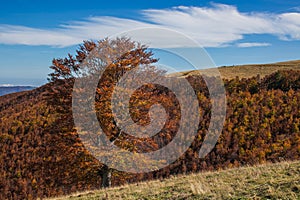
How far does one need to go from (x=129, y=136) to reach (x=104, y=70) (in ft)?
13.7

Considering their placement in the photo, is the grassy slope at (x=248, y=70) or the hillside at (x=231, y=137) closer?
the hillside at (x=231, y=137)

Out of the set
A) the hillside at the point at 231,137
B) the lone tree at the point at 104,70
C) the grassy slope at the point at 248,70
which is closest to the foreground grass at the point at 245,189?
the lone tree at the point at 104,70

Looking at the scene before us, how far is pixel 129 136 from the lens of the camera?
18.2 meters

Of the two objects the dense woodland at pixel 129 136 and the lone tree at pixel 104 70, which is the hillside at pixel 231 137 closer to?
the dense woodland at pixel 129 136

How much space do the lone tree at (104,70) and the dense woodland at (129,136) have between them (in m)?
0.06

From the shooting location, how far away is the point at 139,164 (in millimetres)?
18406

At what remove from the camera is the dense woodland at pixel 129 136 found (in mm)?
18000

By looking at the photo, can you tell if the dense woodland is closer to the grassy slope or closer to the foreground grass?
the grassy slope

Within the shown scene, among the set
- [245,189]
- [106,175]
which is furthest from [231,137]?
[245,189]

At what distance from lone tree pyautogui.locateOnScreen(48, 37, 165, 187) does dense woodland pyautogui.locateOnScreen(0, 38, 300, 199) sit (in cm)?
6

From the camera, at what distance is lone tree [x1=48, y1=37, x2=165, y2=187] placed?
17109mm

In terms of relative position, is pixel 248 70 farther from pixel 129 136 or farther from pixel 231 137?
pixel 129 136

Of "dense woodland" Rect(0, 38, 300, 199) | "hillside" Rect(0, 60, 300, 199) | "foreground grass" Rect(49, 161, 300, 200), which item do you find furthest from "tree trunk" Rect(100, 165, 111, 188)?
"hillside" Rect(0, 60, 300, 199)

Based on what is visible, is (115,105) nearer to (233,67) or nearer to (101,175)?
(101,175)
